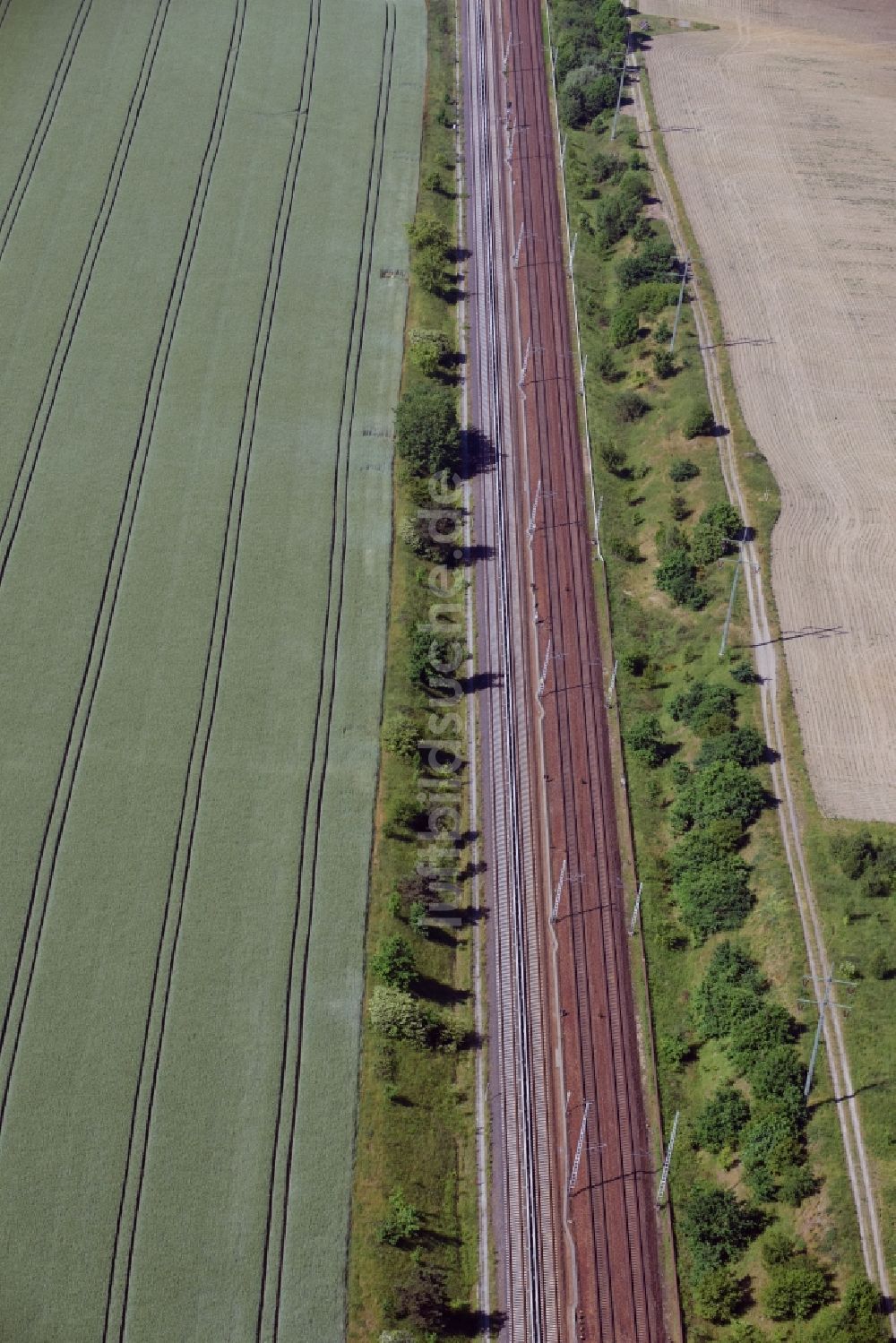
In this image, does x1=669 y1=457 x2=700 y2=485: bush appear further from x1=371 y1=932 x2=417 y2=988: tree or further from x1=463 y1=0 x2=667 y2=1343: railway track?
x1=371 y1=932 x2=417 y2=988: tree

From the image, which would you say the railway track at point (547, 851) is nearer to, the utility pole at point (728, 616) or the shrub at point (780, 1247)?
the shrub at point (780, 1247)

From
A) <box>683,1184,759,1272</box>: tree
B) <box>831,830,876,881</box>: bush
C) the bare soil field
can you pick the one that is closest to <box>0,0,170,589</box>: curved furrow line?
the bare soil field

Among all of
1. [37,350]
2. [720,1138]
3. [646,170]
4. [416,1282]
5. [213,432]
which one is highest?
[646,170]

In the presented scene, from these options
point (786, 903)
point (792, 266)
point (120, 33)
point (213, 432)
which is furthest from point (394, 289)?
point (786, 903)

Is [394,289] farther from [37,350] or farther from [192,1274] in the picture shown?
[192,1274]

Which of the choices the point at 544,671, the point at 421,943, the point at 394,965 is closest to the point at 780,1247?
the point at 394,965
